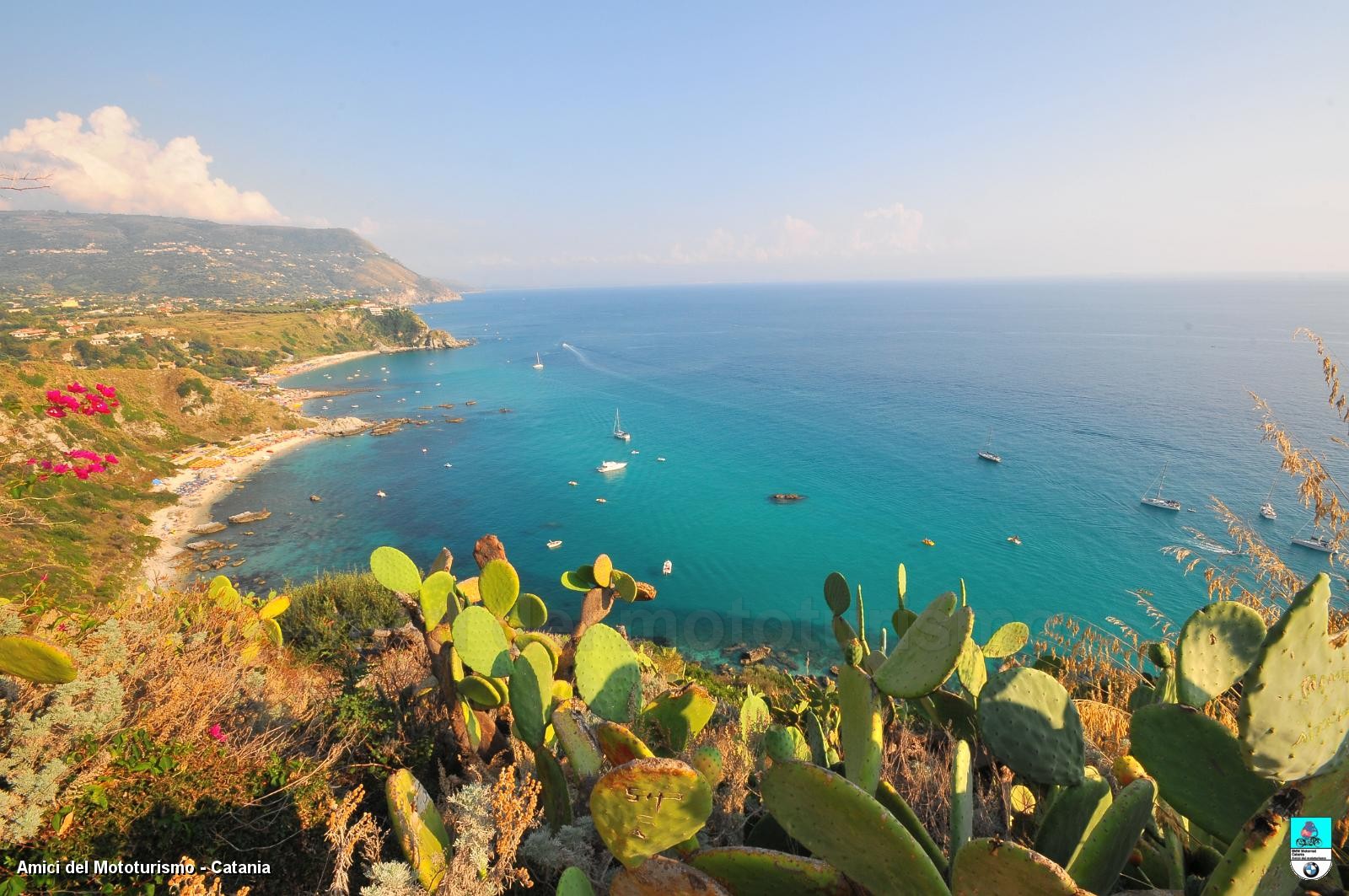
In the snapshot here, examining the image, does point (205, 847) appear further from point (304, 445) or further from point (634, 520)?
point (304, 445)

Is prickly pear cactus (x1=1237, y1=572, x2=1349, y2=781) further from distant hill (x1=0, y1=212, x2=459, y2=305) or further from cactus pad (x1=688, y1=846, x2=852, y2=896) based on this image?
distant hill (x1=0, y1=212, x2=459, y2=305)

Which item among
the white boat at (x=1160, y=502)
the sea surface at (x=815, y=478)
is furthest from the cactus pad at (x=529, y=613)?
the white boat at (x=1160, y=502)

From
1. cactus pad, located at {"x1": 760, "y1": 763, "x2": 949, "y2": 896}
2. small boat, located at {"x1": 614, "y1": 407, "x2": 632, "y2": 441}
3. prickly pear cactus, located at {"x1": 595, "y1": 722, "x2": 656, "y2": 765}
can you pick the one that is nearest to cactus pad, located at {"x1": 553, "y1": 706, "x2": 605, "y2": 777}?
prickly pear cactus, located at {"x1": 595, "y1": 722, "x2": 656, "y2": 765}

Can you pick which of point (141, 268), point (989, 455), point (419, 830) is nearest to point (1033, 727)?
point (419, 830)

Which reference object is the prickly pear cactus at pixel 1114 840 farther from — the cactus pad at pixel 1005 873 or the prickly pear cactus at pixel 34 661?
the prickly pear cactus at pixel 34 661

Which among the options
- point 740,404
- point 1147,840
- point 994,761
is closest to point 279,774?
point 994,761
